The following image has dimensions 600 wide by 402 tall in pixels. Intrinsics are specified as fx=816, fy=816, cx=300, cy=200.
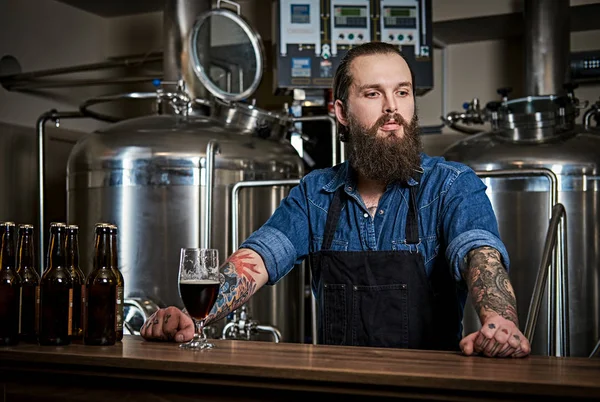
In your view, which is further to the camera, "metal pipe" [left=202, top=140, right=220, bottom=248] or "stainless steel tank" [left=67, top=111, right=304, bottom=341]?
"stainless steel tank" [left=67, top=111, right=304, bottom=341]

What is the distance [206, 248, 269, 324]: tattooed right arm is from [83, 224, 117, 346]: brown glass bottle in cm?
24

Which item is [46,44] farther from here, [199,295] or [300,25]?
[199,295]

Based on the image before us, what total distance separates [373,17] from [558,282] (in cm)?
254

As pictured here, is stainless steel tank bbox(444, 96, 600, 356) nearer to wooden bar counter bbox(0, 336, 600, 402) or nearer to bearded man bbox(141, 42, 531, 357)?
bearded man bbox(141, 42, 531, 357)

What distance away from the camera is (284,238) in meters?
2.18

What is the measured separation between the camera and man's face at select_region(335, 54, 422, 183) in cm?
212

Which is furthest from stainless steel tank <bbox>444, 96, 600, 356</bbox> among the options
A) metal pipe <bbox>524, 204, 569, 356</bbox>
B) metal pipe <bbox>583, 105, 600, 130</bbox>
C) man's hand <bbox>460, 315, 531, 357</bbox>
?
man's hand <bbox>460, 315, 531, 357</bbox>

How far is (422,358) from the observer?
4.78ft

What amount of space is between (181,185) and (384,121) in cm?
189

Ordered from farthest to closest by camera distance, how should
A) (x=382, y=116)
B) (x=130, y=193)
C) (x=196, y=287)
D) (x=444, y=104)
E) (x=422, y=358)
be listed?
(x=444, y=104)
(x=130, y=193)
(x=382, y=116)
(x=196, y=287)
(x=422, y=358)

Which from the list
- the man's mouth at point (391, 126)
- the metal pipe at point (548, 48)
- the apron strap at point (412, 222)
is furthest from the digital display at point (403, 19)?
the apron strap at point (412, 222)

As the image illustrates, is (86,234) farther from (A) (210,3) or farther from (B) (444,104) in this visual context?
(B) (444,104)

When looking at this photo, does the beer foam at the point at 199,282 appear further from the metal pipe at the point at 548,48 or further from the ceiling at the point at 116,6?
the ceiling at the point at 116,6

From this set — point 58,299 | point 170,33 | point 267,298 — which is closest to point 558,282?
point 267,298
